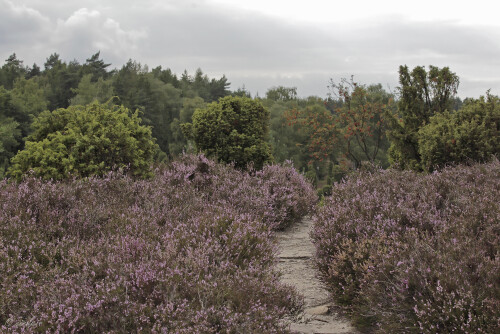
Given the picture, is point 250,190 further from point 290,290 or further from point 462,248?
point 462,248

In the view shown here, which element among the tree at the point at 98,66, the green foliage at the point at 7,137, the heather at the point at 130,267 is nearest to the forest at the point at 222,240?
the heather at the point at 130,267

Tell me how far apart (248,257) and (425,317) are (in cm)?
217

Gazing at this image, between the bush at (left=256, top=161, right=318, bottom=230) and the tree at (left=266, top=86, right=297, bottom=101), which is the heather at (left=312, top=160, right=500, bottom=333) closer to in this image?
the bush at (left=256, top=161, right=318, bottom=230)

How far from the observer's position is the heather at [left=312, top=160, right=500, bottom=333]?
337cm

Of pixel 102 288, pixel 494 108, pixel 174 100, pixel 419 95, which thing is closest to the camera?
pixel 102 288

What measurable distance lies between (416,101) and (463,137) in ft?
9.17

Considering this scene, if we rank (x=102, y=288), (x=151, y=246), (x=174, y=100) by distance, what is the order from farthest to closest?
(x=174, y=100) → (x=151, y=246) → (x=102, y=288)

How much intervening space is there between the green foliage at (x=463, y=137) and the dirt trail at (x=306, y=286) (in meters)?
4.09

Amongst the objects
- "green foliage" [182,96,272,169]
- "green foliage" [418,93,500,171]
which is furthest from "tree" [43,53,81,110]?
"green foliage" [418,93,500,171]

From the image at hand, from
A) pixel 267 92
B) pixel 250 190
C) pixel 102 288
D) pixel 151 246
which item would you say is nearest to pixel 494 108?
pixel 250 190

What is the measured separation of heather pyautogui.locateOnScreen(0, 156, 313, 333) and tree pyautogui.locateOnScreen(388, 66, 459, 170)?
7.66 meters

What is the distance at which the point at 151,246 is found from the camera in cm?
436

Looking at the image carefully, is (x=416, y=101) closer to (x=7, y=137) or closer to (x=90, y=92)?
(x=7, y=137)

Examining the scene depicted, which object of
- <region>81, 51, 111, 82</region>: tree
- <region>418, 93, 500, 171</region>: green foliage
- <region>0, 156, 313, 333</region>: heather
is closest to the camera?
<region>0, 156, 313, 333</region>: heather
